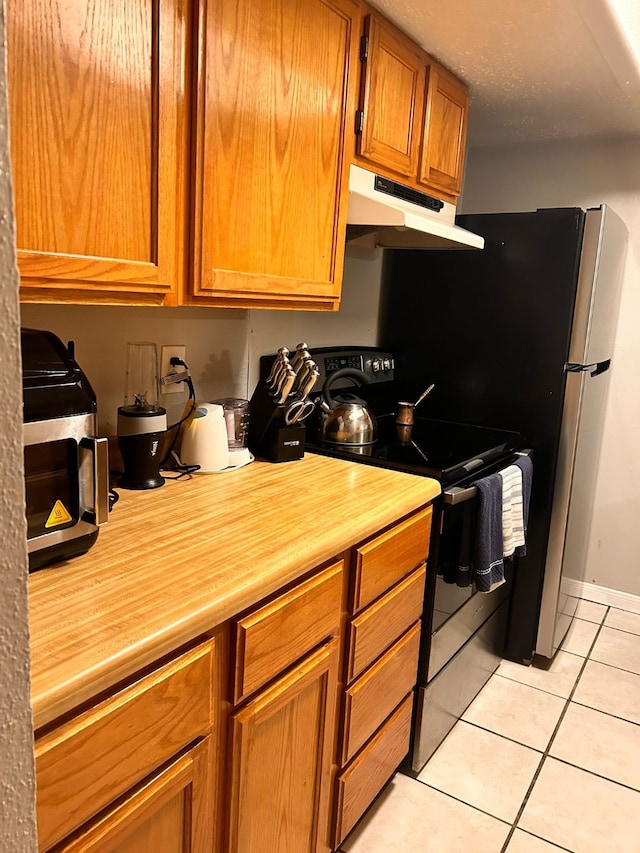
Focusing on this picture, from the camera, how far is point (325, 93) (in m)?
1.55

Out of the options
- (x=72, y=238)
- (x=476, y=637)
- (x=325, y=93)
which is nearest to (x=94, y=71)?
(x=72, y=238)

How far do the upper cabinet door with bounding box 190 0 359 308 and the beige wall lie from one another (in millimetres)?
859

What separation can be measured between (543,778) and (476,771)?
7.6 inches

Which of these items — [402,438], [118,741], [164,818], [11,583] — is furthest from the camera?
[402,438]

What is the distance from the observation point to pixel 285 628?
1.19 m

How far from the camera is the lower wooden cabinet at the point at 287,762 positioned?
114cm

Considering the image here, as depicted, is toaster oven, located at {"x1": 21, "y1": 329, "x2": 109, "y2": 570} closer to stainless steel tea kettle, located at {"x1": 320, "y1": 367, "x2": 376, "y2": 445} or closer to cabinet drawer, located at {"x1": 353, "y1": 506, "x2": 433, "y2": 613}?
cabinet drawer, located at {"x1": 353, "y1": 506, "x2": 433, "y2": 613}

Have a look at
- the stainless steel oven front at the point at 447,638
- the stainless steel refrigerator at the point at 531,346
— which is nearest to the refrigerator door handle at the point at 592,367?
the stainless steel refrigerator at the point at 531,346

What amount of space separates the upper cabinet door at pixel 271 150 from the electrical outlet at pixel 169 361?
332 millimetres

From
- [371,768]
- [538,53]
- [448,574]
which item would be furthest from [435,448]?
[538,53]

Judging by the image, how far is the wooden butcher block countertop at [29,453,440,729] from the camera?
0.85 m

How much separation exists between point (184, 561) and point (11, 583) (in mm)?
634

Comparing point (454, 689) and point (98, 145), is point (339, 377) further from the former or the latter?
point (98, 145)

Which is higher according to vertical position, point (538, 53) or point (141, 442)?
point (538, 53)
